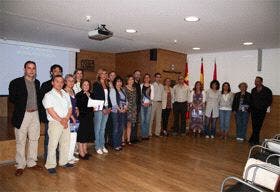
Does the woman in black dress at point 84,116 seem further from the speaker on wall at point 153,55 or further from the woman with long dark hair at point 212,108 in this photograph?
the woman with long dark hair at point 212,108

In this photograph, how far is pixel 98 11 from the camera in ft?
12.0

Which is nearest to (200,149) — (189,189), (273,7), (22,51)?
(189,189)

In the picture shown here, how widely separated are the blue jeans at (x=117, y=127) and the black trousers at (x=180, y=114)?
214cm

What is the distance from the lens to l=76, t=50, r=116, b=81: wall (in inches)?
313

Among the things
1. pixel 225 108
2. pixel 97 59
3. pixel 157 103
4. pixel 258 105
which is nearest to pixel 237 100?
pixel 225 108

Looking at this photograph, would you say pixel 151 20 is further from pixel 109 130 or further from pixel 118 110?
pixel 109 130

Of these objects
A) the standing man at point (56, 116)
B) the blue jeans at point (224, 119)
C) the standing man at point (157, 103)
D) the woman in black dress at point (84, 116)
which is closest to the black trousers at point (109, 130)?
the woman in black dress at point (84, 116)

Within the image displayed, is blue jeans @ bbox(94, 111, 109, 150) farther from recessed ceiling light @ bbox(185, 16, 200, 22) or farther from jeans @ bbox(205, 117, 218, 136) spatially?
jeans @ bbox(205, 117, 218, 136)

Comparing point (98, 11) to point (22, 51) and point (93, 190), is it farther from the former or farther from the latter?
point (22, 51)

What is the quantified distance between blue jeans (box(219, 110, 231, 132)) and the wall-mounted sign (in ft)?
14.5

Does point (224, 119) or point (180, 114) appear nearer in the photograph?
point (224, 119)

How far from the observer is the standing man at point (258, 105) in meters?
5.84

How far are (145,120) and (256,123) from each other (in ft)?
9.09

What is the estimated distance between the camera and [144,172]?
3.74 metres
